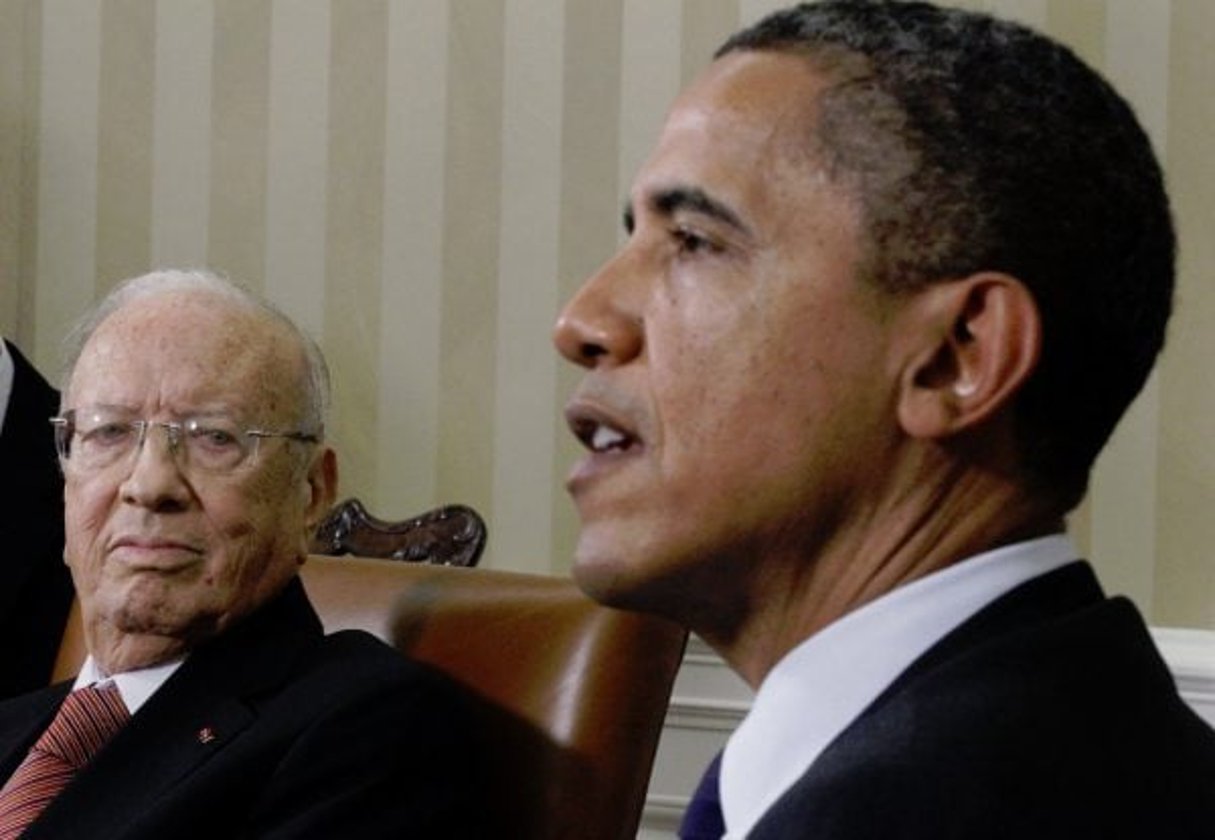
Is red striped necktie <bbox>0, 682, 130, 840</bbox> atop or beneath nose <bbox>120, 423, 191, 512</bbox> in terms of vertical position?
beneath

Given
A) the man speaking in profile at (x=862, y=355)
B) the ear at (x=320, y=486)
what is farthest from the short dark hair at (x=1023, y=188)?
the ear at (x=320, y=486)

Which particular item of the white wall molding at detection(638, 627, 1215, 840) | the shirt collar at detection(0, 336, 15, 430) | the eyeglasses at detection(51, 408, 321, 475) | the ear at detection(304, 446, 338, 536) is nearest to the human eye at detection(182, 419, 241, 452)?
the eyeglasses at detection(51, 408, 321, 475)

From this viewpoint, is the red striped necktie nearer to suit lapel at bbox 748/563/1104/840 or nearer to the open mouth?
the open mouth

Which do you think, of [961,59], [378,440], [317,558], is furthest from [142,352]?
[961,59]

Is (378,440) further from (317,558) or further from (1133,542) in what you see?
(1133,542)

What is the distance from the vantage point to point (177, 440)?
2238 millimetres

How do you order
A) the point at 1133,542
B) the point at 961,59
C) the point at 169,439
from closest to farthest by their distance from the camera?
the point at 961,59
the point at 169,439
the point at 1133,542

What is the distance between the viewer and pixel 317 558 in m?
2.41

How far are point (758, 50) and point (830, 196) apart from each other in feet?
0.38

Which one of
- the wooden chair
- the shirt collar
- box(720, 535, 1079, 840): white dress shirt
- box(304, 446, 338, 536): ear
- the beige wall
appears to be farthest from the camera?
the beige wall

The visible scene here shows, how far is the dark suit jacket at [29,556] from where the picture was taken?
8.99 ft

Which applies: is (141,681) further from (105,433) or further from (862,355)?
(862,355)

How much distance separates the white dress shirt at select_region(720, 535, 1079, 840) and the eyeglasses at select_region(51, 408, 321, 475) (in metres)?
1.22

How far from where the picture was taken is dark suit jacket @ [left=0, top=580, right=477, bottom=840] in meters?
1.97
